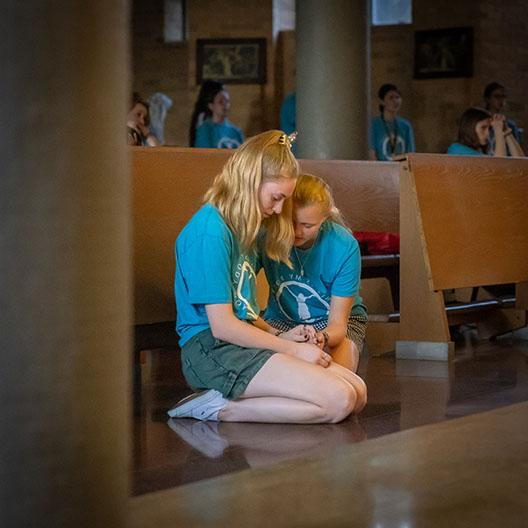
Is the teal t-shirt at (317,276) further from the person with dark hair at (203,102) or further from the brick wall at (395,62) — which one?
the brick wall at (395,62)

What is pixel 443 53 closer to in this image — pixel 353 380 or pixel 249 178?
pixel 353 380

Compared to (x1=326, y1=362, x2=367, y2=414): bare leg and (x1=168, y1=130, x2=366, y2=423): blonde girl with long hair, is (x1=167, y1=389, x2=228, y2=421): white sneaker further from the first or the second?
(x1=326, y1=362, x2=367, y2=414): bare leg

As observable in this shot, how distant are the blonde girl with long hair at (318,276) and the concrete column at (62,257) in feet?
8.27

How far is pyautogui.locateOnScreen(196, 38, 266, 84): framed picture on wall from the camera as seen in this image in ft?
49.3

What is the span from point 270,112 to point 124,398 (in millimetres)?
12916

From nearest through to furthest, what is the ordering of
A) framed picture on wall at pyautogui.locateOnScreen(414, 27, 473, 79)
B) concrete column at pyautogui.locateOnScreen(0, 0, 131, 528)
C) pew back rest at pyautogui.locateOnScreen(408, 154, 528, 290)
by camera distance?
1. concrete column at pyautogui.locateOnScreen(0, 0, 131, 528)
2. pew back rest at pyautogui.locateOnScreen(408, 154, 528, 290)
3. framed picture on wall at pyautogui.locateOnScreen(414, 27, 473, 79)

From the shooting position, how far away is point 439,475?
12.3ft

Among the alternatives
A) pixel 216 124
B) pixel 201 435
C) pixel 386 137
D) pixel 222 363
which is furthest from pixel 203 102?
pixel 201 435

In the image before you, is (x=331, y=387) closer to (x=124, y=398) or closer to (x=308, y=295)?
(x=308, y=295)

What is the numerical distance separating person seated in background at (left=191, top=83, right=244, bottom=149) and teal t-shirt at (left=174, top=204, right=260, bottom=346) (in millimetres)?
6083

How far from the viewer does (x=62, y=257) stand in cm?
221

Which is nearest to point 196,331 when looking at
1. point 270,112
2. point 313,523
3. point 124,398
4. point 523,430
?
point 523,430

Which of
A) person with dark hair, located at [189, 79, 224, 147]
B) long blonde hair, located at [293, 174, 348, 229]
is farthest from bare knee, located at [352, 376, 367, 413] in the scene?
person with dark hair, located at [189, 79, 224, 147]

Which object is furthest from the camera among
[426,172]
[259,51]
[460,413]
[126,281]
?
[259,51]
